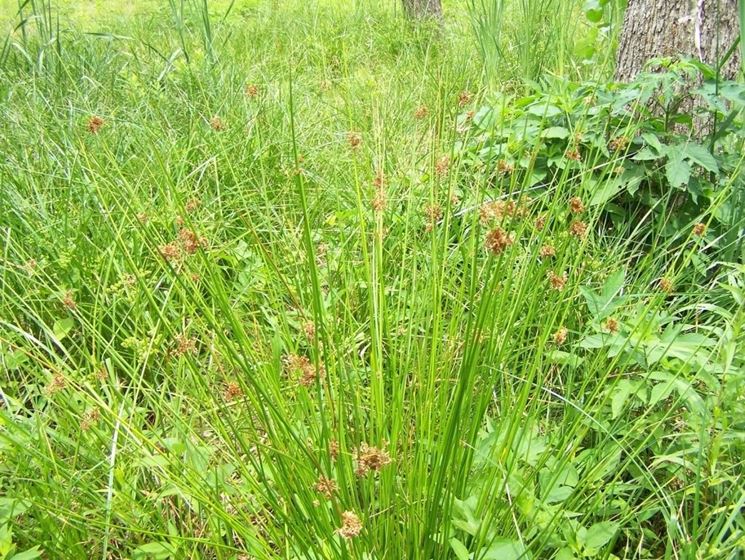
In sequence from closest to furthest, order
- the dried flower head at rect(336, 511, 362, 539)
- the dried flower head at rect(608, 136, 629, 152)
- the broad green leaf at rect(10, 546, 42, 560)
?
the dried flower head at rect(336, 511, 362, 539)
the broad green leaf at rect(10, 546, 42, 560)
the dried flower head at rect(608, 136, 629, 152)

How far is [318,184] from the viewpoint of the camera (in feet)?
6.81

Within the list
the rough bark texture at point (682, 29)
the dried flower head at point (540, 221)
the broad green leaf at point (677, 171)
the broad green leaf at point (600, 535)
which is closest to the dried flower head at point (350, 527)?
the broad green leaf at point (600, 535)

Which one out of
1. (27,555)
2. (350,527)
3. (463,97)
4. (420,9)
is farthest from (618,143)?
(420,9)

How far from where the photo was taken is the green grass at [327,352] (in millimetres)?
912

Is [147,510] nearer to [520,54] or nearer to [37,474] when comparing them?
[37,474]

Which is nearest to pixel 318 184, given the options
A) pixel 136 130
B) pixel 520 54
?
pixel 136 130

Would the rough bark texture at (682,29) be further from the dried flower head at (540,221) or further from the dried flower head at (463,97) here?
the dried flower head at (463,97)

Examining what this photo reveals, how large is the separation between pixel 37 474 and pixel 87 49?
96.6 inches

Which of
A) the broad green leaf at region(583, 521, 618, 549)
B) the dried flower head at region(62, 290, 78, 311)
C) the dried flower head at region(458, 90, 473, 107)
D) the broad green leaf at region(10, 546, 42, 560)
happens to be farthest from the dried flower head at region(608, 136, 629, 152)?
the broad green leaf at region(10, 546, 42, 560)

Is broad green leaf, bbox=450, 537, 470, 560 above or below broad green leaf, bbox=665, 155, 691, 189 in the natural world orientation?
below

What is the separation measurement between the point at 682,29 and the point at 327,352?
1.70m

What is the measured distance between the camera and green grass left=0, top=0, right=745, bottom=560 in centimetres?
91

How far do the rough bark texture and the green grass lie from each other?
1.97 ft

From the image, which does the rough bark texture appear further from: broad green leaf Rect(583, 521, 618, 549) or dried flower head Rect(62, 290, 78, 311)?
dried flower head Rect(62, 290, 78, 311)
